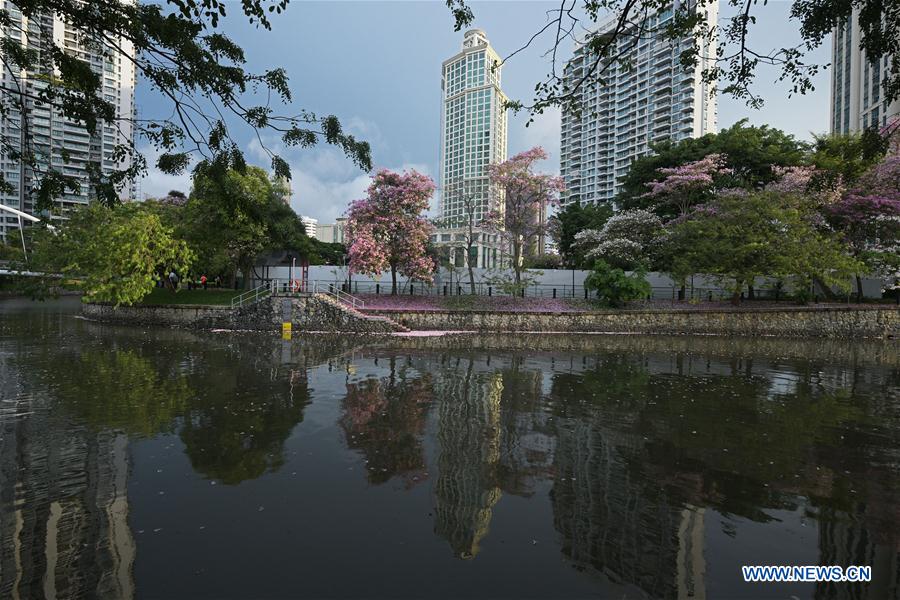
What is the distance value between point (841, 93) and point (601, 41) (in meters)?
100

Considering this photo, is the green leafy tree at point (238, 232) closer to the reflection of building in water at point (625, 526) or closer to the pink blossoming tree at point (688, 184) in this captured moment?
the reflection of building in water at point (625, 526)

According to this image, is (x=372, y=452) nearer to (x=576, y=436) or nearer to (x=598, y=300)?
(x=576, y=436)

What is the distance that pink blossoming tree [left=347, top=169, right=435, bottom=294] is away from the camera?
26.1 metres

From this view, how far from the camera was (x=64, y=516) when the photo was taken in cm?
442

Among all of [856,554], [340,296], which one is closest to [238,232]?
[340,296]

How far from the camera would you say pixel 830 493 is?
513 centimetres

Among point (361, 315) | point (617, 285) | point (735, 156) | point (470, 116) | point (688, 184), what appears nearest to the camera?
point (361, 315)

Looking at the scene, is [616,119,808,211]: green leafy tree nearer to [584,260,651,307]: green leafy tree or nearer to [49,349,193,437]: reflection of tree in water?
[584,260,651,307]: green leafy tree

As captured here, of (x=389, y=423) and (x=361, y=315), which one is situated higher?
(x=361, y=315)

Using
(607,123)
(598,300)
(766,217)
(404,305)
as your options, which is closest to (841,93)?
(607,123)

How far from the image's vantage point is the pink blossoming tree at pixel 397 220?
85.7 feet

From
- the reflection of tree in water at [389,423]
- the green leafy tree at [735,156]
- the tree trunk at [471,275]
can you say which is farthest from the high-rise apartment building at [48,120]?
the green leafy tree at [735,156]

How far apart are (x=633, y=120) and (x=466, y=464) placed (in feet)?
324

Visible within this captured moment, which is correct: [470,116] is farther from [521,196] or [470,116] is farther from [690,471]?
[690,471]
